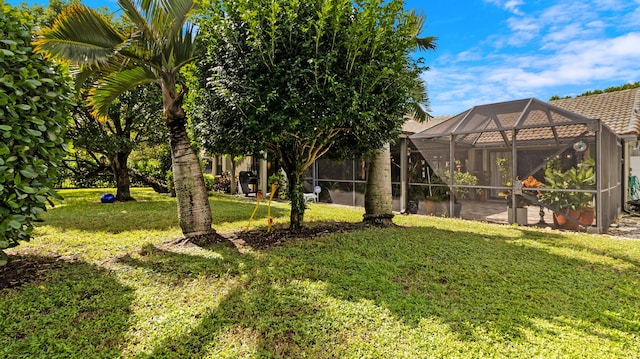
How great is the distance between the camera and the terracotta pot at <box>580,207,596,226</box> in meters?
7.16

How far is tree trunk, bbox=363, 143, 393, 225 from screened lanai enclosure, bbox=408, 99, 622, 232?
3200mm

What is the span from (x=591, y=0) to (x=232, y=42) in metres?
8.40

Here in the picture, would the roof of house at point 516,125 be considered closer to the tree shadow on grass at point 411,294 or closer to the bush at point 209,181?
the tree shadow on grass at point 411,294

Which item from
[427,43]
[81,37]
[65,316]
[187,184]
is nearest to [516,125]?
[427,43]

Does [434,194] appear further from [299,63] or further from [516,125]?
[299,63]

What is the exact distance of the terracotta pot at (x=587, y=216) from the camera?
716cm

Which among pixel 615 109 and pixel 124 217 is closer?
pixel 124 217

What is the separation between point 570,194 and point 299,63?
23.1 ft

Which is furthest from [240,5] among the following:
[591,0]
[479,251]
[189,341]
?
[591,0]

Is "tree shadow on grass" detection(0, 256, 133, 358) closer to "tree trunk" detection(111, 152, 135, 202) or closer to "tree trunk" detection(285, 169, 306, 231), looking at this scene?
"tree trunk" detection(285, 169, 306, 231)

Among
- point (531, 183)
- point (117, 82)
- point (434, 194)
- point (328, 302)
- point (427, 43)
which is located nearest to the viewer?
point (328, 302)

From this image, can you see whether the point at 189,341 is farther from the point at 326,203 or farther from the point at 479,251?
the point at 326,203

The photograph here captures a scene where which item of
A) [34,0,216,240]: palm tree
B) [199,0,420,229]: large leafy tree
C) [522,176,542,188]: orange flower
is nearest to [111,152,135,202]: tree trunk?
[34,0,216,240]: palm tree

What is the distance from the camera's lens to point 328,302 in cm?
314
